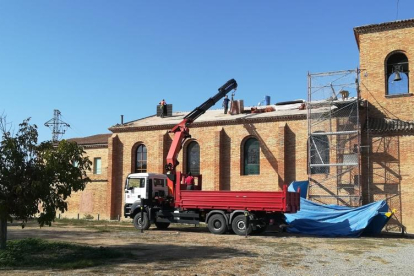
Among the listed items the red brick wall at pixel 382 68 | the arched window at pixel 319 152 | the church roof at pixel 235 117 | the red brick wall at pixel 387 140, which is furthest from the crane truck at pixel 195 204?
the red brick wall at pixel 382 68

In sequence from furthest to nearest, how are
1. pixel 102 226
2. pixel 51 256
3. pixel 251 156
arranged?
1. pixel 251 156
2. pixel 102 226
3. pixel 51 256

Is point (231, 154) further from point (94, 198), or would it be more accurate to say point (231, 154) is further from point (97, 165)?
point (97, 165)

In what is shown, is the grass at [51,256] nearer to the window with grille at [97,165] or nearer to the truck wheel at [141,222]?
the truck wheel at [141,222]

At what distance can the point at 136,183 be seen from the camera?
24.2 m

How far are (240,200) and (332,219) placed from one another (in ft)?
15.6

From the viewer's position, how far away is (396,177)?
74.2 feet

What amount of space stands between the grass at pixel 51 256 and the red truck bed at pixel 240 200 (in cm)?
827

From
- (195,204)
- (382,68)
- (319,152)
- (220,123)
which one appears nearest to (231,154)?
(220,123)

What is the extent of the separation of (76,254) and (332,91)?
674 inches

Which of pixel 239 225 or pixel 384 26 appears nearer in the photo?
pixel 239 225

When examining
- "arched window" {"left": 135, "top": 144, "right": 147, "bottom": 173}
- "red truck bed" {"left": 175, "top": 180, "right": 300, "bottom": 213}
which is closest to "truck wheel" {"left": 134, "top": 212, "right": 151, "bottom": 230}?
"red truck bed" {"left": 175, "top": 180, "right": 300, "bottom": 213}

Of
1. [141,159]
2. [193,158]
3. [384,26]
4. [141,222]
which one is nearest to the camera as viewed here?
[141,222]

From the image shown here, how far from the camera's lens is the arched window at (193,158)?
30.0 meters

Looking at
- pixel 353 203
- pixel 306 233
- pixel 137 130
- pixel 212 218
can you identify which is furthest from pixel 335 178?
pixel 137 130
